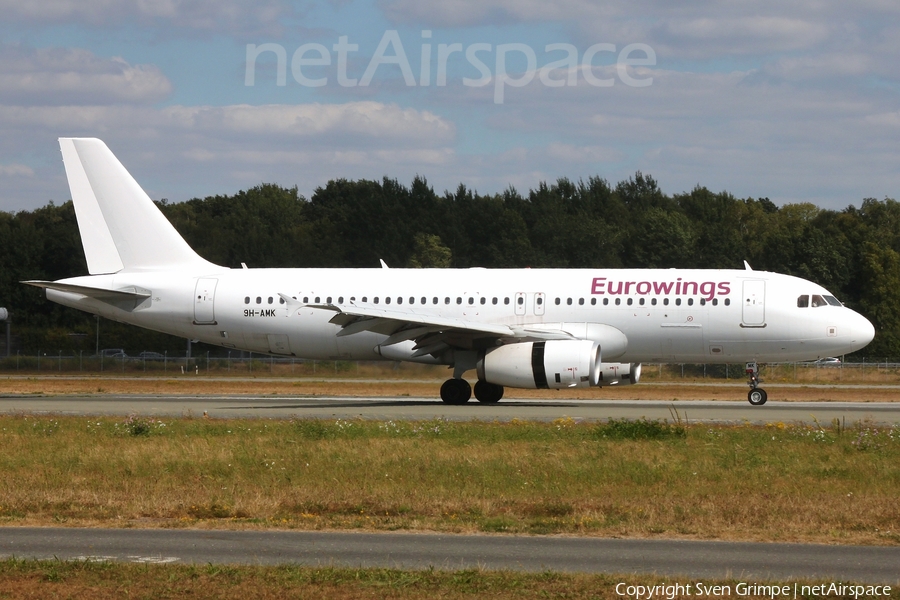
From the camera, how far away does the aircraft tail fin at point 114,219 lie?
114 feet

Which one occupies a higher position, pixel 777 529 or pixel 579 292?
pixel 579 292

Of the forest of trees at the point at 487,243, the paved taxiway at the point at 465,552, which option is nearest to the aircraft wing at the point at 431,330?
the paved taxiway at the point at 465,552

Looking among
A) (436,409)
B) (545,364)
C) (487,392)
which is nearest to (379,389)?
(487,392)

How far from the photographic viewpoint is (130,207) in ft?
115

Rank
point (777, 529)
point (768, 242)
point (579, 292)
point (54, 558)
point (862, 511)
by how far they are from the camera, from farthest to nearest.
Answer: point (768, 242) < point (579, 292) < point (862, 511) < point (777, 529) < point (54, 558)

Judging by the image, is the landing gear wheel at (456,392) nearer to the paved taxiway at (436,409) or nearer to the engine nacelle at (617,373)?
the paved taxiway at (436,409)

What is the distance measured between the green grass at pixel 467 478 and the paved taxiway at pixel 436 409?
3.82m

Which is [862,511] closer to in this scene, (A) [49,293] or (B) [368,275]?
(B) [368,275]

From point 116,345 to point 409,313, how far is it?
39.6m

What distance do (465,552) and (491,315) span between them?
20.9 meters

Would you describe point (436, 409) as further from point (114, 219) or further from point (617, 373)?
point (114, 219)

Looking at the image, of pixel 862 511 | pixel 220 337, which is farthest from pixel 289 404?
pixel 862 511

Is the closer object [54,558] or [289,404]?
[54,558]

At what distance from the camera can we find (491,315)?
104 feet
